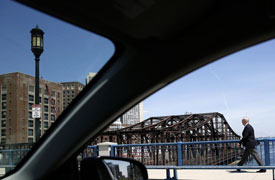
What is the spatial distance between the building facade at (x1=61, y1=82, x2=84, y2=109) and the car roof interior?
65 mm

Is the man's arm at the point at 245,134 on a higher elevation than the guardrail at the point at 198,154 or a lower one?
higher

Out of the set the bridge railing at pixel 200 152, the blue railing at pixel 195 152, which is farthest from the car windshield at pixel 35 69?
the bridge railing at pixel 200 152

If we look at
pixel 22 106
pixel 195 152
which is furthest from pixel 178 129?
pixel 22 106

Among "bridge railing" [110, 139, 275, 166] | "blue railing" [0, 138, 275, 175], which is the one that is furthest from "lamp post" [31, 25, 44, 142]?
"bridge railing" [110, 139, 275, 166]

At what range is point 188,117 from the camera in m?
48.6

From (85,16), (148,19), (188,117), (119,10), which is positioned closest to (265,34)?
(148,19)

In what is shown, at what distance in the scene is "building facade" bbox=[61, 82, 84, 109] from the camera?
170 centimetres

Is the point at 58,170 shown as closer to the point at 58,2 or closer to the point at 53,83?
the point at 53,83

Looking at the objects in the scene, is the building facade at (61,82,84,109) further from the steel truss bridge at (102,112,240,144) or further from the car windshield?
the steel truss bridge at (102,112,240,144)

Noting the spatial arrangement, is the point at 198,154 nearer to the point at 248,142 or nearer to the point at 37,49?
the point at 248,142

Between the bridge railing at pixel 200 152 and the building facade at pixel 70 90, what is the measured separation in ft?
23.7

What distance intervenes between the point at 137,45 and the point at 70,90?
44cm

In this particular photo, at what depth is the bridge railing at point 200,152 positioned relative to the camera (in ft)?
28.4

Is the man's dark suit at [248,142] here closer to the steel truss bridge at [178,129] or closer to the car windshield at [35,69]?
the car windshield at [35,69]
